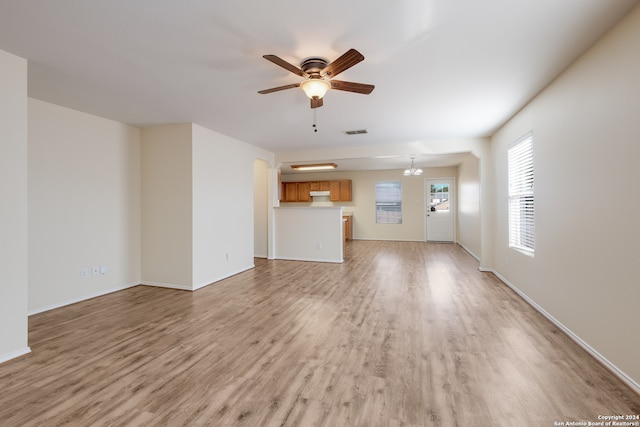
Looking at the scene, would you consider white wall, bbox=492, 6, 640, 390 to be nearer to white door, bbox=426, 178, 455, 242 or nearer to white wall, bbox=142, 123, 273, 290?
white wall, bbox=142, 123, 273, 290

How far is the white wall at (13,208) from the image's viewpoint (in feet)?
7.47

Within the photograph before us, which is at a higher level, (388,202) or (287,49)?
(287,49)

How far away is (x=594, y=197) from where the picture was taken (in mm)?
2248

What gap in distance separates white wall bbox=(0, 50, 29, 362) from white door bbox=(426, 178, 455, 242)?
30.0ft

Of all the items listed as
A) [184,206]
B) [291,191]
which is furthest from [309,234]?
[291,191]

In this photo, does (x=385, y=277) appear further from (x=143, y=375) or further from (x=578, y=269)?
(x=143, y=375)

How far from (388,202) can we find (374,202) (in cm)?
46

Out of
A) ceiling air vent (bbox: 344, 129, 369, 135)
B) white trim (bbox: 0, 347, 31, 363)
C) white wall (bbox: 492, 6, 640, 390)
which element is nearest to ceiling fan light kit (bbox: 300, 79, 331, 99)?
white wall (bbox: 492, 6, 640, 390)

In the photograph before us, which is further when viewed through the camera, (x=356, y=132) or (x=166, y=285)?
(x=356, y=132)

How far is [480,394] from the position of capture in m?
1.83

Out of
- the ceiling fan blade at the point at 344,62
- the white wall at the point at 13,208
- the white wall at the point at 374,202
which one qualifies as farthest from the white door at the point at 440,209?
the white wall at the point at 13,208

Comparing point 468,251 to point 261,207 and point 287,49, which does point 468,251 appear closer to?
point 261,207

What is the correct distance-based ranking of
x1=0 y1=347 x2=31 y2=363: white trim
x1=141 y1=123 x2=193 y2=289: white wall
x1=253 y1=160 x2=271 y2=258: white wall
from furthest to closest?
1. x1=253 y1=160 x2=271 y2=258: white wall
2. x1=141 y1=123 x2=193 y2=289: white wall
3. x1=0 y1=347 x2=31 y2=363: white trim

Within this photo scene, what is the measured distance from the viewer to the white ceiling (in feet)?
5.97
